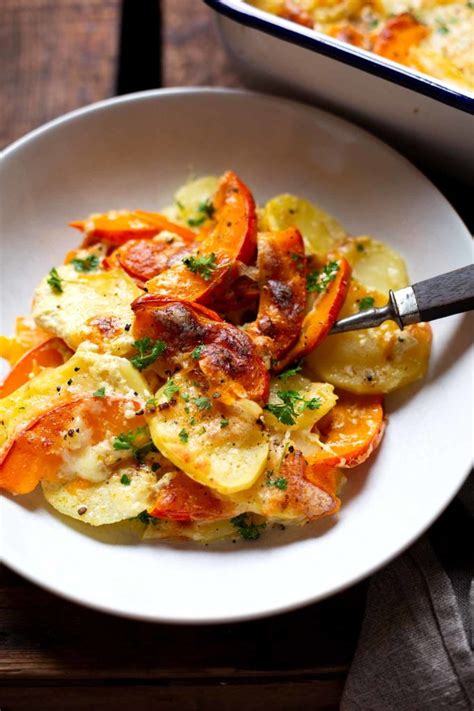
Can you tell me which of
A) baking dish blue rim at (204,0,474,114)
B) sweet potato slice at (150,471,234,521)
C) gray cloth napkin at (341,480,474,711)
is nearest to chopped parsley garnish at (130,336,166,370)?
sweet potato slice at (150,471,234,521)

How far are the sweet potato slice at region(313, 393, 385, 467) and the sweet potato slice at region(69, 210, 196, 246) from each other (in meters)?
0.68

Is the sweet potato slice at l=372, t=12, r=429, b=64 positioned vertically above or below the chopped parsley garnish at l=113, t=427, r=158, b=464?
above

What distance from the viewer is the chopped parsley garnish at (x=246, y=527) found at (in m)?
2.05

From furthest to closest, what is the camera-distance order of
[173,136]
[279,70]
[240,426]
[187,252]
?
1. [173,136]
2. [279,70]
3. [187,252]
4. [240,426]

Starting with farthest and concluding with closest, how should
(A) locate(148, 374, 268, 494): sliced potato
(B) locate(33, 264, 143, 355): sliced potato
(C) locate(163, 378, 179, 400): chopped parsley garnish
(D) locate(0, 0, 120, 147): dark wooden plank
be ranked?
(D) locate(0, 0, 120, 147): dark wooden plank < (B) locate(33, 264, 143, 355): sliced potato < (C) locate(163, 378, 179, 400): chopped parsley garnish < (A) locate(148, 374, 268, 494): sliced potato

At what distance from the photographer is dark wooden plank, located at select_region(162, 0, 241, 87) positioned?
3.16m

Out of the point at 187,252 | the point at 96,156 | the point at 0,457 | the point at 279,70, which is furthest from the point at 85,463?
the point at 279,70

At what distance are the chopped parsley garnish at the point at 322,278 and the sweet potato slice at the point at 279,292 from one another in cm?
4

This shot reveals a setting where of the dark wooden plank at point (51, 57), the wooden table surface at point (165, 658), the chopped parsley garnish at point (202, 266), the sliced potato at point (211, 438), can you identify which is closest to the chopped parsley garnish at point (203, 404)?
the sliced potato at point (211, 438)

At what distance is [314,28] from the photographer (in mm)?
2721

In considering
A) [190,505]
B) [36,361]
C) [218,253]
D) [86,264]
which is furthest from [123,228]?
[190,505]

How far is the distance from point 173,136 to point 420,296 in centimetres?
109

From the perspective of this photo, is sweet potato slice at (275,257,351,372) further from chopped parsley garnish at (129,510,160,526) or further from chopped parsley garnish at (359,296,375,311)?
chopped parsley garnish at (129,510,160,526)

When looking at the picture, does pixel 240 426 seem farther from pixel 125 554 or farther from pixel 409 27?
pixel 409 27
